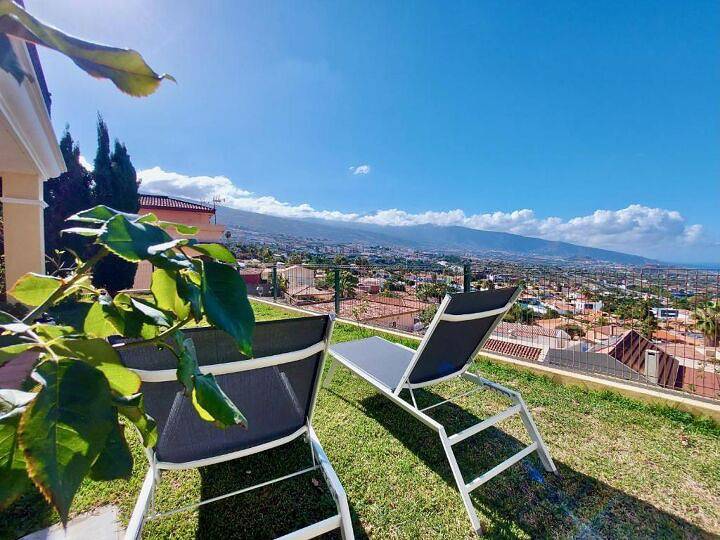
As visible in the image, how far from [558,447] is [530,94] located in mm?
23868

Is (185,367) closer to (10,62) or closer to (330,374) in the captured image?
(10,62)

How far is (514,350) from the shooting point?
568 centimetres

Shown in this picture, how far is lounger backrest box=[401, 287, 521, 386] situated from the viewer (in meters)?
2.45

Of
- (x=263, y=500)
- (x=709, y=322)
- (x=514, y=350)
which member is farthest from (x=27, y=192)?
(x=709, y=322)

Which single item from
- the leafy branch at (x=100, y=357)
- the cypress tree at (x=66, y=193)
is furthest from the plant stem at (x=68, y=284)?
the cypress tree at (x=66, y=193)

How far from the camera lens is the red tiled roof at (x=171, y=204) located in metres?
21.1

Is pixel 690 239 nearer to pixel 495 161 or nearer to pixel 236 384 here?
pixel 495 161

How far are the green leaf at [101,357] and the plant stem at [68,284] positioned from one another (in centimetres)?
13

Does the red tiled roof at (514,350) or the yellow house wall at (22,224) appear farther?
the yellow house wall at (22,224)


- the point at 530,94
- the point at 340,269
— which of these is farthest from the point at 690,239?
the point at 340,269

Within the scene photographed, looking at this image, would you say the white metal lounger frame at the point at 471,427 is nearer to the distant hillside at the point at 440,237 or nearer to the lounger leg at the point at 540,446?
the lounger leg at the point at 540,446

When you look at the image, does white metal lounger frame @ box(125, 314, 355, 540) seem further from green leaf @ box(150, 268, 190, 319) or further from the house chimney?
the house chimney

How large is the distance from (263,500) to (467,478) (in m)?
1.41

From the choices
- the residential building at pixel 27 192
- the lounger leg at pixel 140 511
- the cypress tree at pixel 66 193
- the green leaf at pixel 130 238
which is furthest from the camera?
the cypress tree at pixel 66 193
